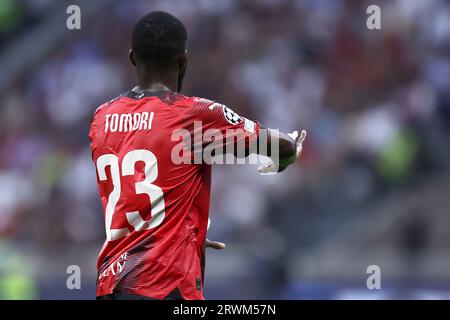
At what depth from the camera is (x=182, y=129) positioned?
4.82 metres

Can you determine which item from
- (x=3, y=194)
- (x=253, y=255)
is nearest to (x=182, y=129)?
(x=253, y=255)

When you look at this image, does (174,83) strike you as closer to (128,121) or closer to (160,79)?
(160,79)

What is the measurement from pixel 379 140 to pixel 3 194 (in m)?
4.98

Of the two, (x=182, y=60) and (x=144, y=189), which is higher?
(x=182, y=60)

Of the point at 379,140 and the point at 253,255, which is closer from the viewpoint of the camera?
the point at 253,255

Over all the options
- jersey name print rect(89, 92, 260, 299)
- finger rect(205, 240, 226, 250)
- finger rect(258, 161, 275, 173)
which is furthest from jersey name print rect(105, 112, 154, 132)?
finger rect(205, 240, 226, 250)

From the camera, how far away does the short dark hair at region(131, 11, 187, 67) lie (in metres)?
4.85

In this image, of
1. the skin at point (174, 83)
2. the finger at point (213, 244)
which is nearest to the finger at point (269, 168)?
the skin at point (174, 83)

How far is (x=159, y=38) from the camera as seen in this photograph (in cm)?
485

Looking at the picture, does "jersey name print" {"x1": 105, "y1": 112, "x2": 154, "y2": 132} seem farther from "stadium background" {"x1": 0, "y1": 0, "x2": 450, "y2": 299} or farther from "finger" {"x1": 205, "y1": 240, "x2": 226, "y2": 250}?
"stadium background" {"x1": 0, "y1": 0, "x2": 450, "y2": 299}

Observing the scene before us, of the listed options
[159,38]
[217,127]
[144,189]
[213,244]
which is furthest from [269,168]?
[159,38]

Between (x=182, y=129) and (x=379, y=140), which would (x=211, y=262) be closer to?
(x=379, y=140)

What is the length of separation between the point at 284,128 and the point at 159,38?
869 centimetres

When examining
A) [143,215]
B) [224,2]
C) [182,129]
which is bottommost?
[143,215]
